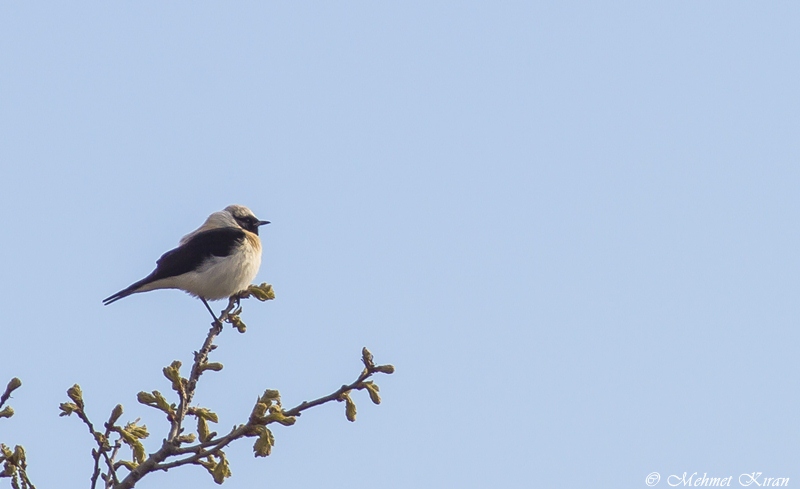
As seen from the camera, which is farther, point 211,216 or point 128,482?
point 211,216

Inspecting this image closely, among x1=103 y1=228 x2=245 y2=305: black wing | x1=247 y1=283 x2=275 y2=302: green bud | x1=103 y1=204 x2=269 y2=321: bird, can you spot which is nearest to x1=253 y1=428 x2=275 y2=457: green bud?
x1=247 y1=283 x2=275 y2=302: green bud

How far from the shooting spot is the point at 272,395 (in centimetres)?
446

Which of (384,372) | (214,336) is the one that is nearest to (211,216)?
(214,336)

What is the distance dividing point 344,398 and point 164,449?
79cm

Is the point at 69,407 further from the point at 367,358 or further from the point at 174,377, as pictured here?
the point at 367,358

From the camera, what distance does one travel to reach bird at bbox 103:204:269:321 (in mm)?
10406

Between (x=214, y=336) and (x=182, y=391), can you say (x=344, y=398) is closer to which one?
(x=182, y=391)

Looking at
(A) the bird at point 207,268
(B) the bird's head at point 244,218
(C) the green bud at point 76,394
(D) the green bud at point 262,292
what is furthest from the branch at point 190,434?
(B) the bird's head at point 244,218

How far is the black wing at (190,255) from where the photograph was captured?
34.2 ft

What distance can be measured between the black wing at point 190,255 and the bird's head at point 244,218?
920mm

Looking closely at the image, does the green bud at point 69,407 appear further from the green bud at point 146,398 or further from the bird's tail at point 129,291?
the bird's tail at point 129,291

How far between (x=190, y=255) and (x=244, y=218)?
4.86 ft

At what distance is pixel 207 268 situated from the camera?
10430 millimetres

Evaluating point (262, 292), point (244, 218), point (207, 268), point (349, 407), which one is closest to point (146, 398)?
point (349, 407)
